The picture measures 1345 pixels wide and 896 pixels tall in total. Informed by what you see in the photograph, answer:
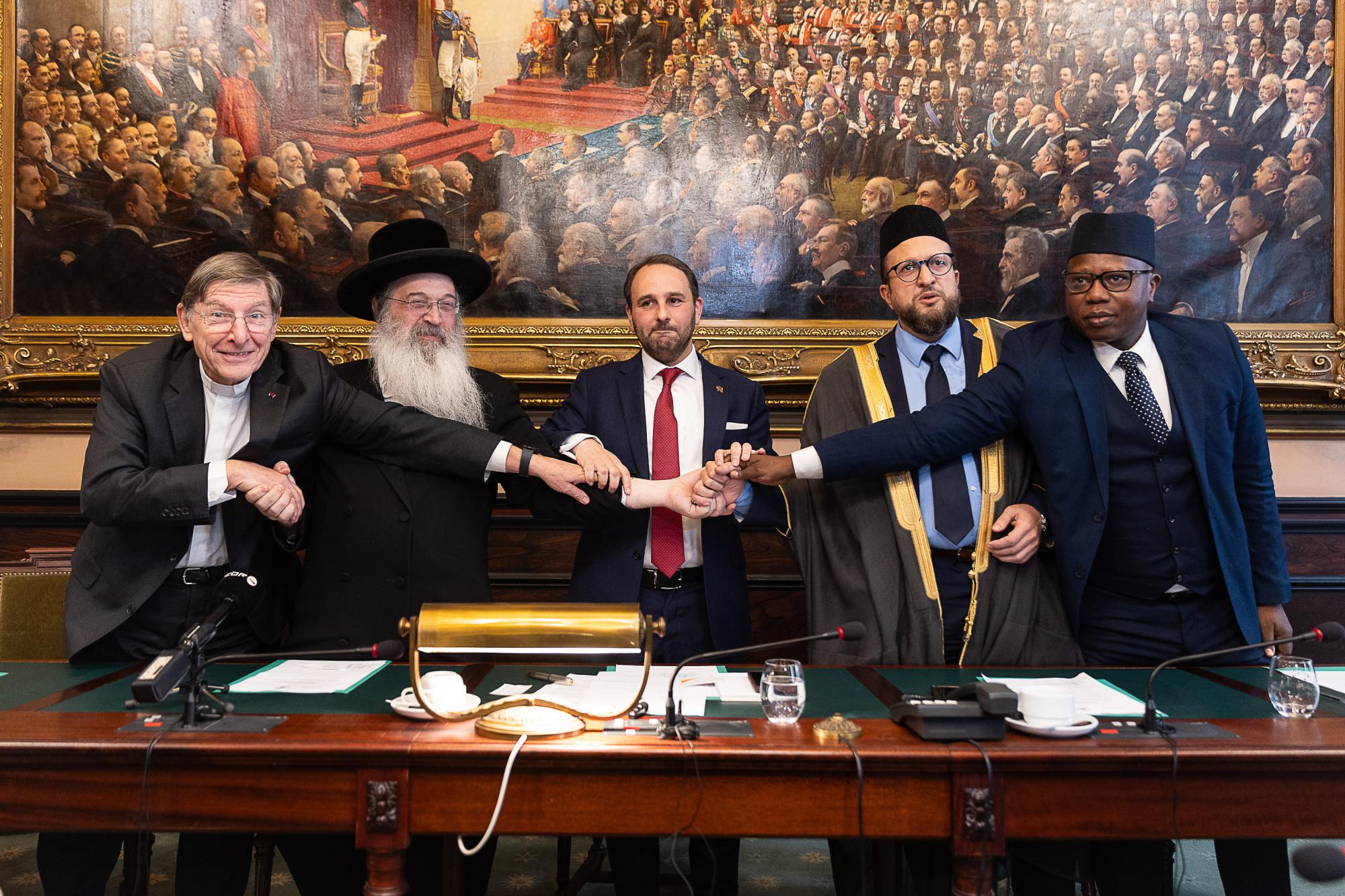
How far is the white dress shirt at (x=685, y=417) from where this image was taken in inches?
132

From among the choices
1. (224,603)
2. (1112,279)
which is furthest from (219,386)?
(1112,279)

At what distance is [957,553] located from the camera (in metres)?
3.09

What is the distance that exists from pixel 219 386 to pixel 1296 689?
303cm

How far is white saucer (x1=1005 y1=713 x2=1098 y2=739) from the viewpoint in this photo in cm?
Answer: 199

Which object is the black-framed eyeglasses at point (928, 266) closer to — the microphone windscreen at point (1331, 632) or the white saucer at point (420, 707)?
the microphone windscreen at point (1331, 632)

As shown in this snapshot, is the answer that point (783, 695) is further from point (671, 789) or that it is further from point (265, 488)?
point (265, 488)

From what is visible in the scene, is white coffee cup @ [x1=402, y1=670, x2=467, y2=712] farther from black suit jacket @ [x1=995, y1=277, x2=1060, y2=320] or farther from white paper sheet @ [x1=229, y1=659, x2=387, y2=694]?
black suit jacket @ [x1=995, y1=277, x2=1060, y2=320]

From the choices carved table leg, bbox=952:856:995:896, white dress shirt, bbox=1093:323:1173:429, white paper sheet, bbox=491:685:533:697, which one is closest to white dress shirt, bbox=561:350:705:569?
white paper sheet, bbox=491:685:533:697

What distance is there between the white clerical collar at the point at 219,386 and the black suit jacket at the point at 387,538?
1.26 feet

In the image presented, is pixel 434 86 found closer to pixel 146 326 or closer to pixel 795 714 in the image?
pixel 146 326

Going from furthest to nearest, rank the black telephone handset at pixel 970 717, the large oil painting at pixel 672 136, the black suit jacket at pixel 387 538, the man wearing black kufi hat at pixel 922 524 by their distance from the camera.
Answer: the large oil painting at pixel 672 136 < the black suit jacket at pixel 387 538 < the man wearing black kufi hat at pixel 922 524 < the black telephone handset at pixel 970 717

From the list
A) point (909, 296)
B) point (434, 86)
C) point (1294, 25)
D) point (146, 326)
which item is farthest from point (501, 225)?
point (1294, 25)

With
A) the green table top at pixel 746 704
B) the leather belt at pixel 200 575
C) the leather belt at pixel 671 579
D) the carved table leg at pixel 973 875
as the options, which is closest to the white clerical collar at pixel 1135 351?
the green table top at pixel 746 704

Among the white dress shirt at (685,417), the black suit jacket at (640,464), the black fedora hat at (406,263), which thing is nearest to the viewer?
the black suit jacket at (640,464)
